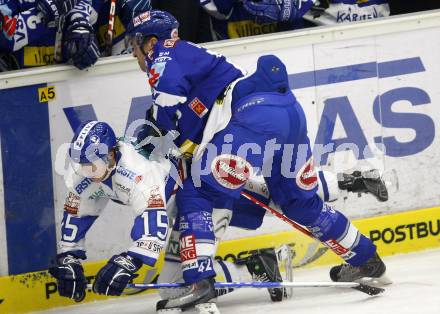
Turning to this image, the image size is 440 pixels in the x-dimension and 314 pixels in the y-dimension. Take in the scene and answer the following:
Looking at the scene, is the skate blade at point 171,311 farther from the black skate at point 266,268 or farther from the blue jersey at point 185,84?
the blue jersey at point 185,84

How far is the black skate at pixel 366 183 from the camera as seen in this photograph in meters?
7.28

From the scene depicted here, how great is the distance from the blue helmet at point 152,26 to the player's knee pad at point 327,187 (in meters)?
1.05

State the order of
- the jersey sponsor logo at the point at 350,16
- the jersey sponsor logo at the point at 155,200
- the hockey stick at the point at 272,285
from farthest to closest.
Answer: the jersey sponsor logo at the point at 350,16 < the hockey stick at the point at 272,285 < the jersey sponsor logo at the point at 155,200

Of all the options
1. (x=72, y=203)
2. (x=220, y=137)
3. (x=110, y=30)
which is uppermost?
(x=110, y=30)

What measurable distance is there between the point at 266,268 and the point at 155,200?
0.76 metres

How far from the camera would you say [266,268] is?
22.9 feet

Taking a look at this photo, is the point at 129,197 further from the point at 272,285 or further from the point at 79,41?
the point at 79,41

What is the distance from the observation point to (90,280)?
24.1ft

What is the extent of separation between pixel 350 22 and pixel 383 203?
1001mm

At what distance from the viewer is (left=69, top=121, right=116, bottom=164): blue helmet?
650 centimetres

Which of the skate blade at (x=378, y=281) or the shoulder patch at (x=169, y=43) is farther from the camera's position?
the skate blade at (x=378, y=281)

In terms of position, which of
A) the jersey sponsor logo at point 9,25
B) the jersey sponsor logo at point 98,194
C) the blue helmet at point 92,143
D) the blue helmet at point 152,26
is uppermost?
the jersey sponsor logo at point 9,25

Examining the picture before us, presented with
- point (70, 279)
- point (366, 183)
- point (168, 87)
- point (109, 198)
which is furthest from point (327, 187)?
Result: point (70, 279)

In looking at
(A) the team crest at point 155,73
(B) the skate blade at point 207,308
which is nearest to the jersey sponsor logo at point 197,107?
(A) the team crest at point 155,73
